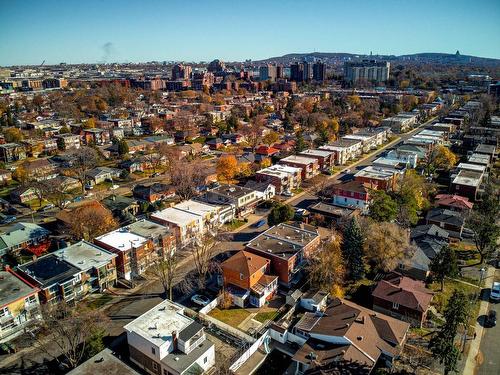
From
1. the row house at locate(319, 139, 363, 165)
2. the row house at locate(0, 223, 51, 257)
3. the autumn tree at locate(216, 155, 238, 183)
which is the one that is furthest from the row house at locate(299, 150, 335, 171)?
the row house at locate(0, 223, 51, 257)

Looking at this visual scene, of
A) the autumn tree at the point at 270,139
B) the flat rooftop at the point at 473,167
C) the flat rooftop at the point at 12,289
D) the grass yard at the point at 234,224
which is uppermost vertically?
the autumn tree at the point at 270,139

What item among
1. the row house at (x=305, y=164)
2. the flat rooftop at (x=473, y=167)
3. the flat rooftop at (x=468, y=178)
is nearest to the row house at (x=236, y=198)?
the row house at (x=305, y=164)

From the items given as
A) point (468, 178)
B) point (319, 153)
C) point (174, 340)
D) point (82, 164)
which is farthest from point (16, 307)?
point (468, 178)

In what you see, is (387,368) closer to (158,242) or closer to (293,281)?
(293,281)

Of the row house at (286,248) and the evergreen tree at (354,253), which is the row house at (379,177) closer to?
the row house at (286,248)

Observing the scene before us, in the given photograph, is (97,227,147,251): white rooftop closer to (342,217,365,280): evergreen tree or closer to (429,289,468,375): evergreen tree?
(342,217,365,280): evergreen tree
